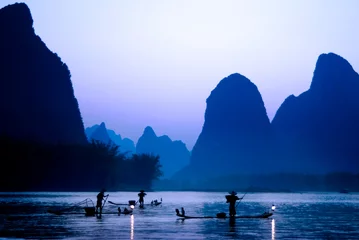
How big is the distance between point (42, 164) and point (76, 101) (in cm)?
7575

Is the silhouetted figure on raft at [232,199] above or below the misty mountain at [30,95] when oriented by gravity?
below

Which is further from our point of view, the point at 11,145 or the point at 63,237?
the point at 11,145

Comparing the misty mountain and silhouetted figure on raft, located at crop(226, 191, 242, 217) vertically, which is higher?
the misty mountain

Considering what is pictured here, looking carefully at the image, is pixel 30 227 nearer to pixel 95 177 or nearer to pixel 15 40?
pixel 95 177

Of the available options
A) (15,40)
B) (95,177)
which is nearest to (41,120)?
(15,40)

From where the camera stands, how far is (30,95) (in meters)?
186

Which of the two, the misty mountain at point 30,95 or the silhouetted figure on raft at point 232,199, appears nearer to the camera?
the silhouetted figure on raft at point 232,199

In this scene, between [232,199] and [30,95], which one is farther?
[30,95]

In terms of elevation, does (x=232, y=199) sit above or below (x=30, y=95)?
below

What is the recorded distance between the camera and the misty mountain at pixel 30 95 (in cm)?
17225

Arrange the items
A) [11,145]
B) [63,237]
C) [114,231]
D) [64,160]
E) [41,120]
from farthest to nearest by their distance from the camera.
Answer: [41,120] → [64,160] → [11,145] → [114,231] → [63,237]

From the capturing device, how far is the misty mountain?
565 ft

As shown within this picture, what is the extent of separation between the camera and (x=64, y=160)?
127938 millimetres

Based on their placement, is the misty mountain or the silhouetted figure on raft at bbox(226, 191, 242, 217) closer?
the silhouetted figure on raft at bbox(226, 191, 242, 217)
